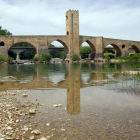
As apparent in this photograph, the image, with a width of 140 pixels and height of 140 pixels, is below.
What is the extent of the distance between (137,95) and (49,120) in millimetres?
3253

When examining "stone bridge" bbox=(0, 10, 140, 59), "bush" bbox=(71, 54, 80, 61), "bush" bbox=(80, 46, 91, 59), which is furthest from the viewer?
"bush" bbox=(80, 46, 91, 59)

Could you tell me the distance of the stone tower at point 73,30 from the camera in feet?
136

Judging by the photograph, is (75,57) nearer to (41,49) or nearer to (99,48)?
→ (41,49)

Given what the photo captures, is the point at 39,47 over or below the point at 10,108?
over

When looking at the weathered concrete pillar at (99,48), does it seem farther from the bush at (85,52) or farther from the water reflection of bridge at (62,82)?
the water reflection of bridge at (62,82)

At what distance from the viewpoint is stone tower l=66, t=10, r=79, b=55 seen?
41388 mm

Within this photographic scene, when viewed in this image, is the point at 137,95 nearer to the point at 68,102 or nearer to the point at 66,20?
the point at 68,102

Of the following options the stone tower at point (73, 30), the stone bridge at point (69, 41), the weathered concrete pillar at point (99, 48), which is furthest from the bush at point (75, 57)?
the weathered concrete pillar at point (99, 48)

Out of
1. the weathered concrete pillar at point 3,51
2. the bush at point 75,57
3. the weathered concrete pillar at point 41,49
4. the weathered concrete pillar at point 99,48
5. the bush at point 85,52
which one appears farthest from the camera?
the bush at point 85,52

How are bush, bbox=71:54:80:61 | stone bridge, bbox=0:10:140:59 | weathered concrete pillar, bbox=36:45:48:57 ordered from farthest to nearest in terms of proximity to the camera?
bush, bbox=71:54:80:61, weathered concrete pillar, bbox=36:45:48:57, stone bridge, bbox=0:10:140:59

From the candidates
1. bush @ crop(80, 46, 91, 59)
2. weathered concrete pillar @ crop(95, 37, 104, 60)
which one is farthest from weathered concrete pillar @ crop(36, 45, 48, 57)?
bush @ crop(80, 46, 91, 59)

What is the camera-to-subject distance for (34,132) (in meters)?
3.31

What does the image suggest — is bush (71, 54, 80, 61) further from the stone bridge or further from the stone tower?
the stone tower

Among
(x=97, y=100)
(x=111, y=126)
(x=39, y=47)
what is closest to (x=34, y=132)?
(x=111, y=126)
